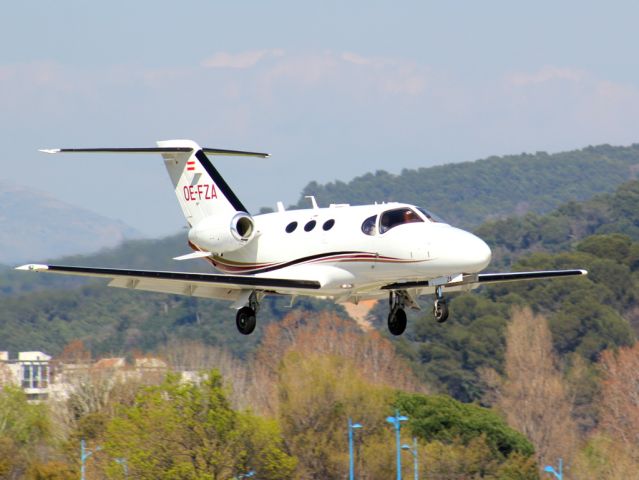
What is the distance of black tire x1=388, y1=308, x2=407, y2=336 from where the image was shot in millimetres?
28484

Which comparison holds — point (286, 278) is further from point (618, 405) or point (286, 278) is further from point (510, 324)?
point (510, 324)

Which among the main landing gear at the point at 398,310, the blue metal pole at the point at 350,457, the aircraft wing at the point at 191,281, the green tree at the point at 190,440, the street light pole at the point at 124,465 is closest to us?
the aircraft wing at the point at 191,281

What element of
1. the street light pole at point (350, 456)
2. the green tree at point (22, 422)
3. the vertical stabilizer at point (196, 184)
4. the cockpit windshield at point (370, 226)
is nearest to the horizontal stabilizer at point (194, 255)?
the vertical stabilizer at point (196, 184)

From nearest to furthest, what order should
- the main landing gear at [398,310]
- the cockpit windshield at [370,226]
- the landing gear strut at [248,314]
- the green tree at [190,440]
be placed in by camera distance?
the cockpit windshield at [370,226], the main landing gear at [398,310], the landing gear strut at [248,314], the green tree at [190,440]

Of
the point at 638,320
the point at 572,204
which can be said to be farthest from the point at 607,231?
the point at 638,320

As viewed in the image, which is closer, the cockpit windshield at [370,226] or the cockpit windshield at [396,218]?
the cockpit windshield at [396,218]

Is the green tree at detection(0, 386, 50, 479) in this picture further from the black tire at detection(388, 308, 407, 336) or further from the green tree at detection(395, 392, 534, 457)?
the black tire at detection(388, 308, 407, 336)

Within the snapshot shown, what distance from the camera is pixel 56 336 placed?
97312 mm

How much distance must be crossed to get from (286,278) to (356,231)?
1.85 meters

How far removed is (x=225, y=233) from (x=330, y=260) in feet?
9.65

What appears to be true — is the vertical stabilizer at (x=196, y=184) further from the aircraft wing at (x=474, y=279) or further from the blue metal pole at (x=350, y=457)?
the blue metal pole at (x=350, y=457)

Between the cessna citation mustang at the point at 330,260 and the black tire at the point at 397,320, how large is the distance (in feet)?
0.07

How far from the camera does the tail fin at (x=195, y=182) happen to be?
3139 cm

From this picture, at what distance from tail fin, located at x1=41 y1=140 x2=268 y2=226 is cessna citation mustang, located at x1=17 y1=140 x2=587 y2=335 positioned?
0.31 meters
